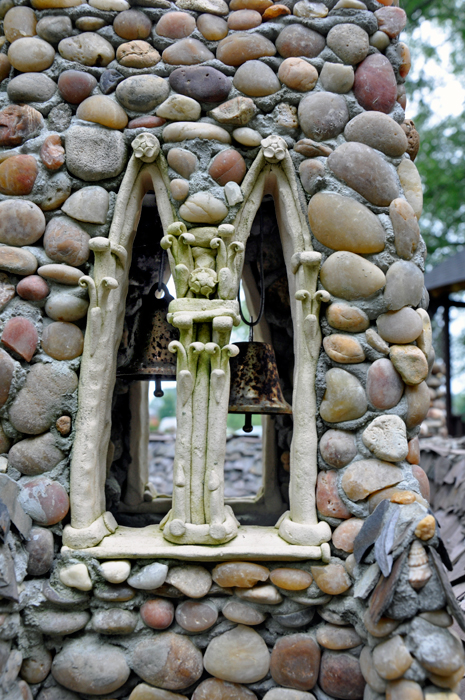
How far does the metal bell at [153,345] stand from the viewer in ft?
7.89

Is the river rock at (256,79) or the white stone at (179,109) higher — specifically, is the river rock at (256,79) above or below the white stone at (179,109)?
above

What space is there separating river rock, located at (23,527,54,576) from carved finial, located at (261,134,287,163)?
5.82ft

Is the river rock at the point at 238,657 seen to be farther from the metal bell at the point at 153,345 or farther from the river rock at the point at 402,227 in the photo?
the river rock at the point at 402,227

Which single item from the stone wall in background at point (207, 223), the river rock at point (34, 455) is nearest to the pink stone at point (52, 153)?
the stone wall in background at point (207, 223)

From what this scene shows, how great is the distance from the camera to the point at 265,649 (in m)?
1.99

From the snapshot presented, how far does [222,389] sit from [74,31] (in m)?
1.68

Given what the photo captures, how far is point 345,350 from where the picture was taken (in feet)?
6.68

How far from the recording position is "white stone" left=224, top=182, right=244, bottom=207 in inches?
83.9

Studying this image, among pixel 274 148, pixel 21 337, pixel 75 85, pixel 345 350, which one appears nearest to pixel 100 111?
pixel 75 85

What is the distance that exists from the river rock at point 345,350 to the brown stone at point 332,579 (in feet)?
2.63

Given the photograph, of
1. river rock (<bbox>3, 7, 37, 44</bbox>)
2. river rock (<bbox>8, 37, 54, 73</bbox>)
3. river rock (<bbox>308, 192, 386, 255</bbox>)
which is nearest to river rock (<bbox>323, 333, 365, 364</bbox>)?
river rock (<bbox>308, 192, 386, 255</bbox>)

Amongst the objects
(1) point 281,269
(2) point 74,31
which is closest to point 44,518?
(1) point 281,269

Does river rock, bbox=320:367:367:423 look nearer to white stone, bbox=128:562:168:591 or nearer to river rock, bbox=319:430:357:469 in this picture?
river rock, bbox=319:430:357:469

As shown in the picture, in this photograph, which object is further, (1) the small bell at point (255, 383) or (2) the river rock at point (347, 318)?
(1) the small bell at point (255, 383)
